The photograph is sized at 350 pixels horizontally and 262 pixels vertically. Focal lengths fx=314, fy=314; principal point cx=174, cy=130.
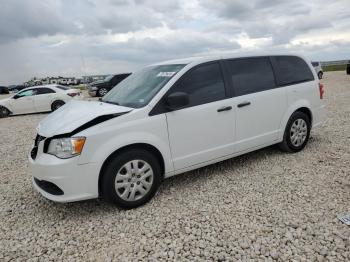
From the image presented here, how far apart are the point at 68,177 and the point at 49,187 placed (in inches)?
17.4

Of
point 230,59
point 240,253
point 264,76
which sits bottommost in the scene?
point 240,253

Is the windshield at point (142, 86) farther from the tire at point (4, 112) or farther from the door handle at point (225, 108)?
the tire at point (4, 112)

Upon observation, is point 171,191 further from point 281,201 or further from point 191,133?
point 281,201

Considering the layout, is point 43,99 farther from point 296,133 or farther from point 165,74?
point 296,133

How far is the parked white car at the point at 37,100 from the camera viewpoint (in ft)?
47.6

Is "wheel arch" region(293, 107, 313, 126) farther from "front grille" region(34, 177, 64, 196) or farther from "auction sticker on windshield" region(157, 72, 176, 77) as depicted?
"front grille" region(34, 177, 64, 196)

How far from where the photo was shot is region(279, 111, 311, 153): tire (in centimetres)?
528

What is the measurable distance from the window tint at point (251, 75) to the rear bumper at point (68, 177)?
7.79ft

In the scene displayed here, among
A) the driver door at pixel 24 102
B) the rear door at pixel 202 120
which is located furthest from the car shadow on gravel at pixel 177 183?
the driver door at pixel 24 102

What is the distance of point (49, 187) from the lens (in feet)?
12.2

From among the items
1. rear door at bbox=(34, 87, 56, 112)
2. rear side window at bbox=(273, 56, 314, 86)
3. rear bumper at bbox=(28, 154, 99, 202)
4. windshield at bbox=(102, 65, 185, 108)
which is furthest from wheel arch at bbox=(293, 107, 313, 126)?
rear door at bbox=(34, 87, 56, 112)

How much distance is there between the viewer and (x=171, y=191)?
4.32 metres

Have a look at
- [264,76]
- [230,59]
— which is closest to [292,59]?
[264,76]

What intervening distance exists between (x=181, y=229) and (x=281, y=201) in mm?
1321
